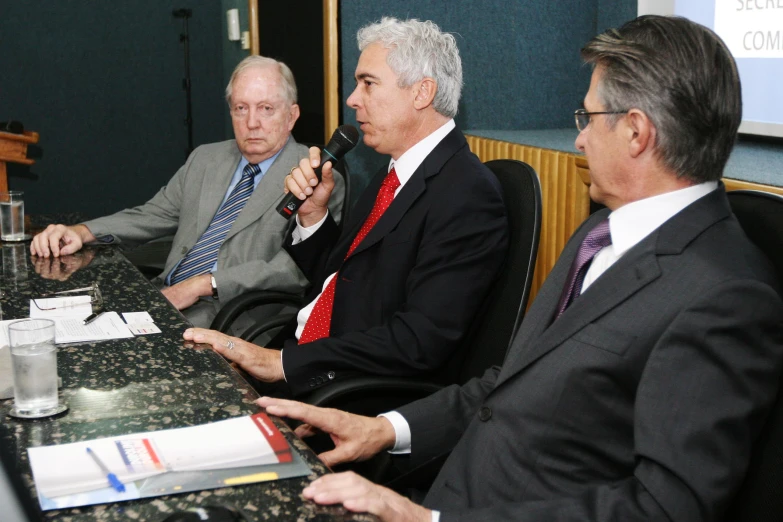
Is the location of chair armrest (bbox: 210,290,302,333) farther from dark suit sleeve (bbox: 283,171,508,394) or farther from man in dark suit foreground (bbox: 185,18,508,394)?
dark suit sleeve (bbox: 283,171,508,394)

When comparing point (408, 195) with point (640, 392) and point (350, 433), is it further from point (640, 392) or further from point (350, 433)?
point (640, 392)

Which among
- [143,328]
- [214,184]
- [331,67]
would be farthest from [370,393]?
[331,67]

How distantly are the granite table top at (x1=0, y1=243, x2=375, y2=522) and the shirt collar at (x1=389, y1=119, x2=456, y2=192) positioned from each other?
0.64 m

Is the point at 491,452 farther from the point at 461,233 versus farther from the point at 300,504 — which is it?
the point at 461,233

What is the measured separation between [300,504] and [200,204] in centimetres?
181

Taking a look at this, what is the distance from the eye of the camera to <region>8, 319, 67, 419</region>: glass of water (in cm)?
110

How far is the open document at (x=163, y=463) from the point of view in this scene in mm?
878

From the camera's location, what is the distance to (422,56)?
1898mm

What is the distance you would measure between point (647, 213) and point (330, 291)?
988mm

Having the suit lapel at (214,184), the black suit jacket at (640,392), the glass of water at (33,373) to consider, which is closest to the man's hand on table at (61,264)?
the suit lapel at (214,184)

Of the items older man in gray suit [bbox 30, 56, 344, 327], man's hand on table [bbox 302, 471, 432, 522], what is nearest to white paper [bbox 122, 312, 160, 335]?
older man in gray suit [bbox 30, 56, 344, 327]

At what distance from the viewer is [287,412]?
1.14 m

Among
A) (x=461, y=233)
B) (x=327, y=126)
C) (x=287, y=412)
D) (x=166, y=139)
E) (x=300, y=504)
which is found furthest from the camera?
(x=166, y=139)

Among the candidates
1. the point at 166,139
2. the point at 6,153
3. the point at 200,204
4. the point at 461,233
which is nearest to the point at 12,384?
the point at 461,233
